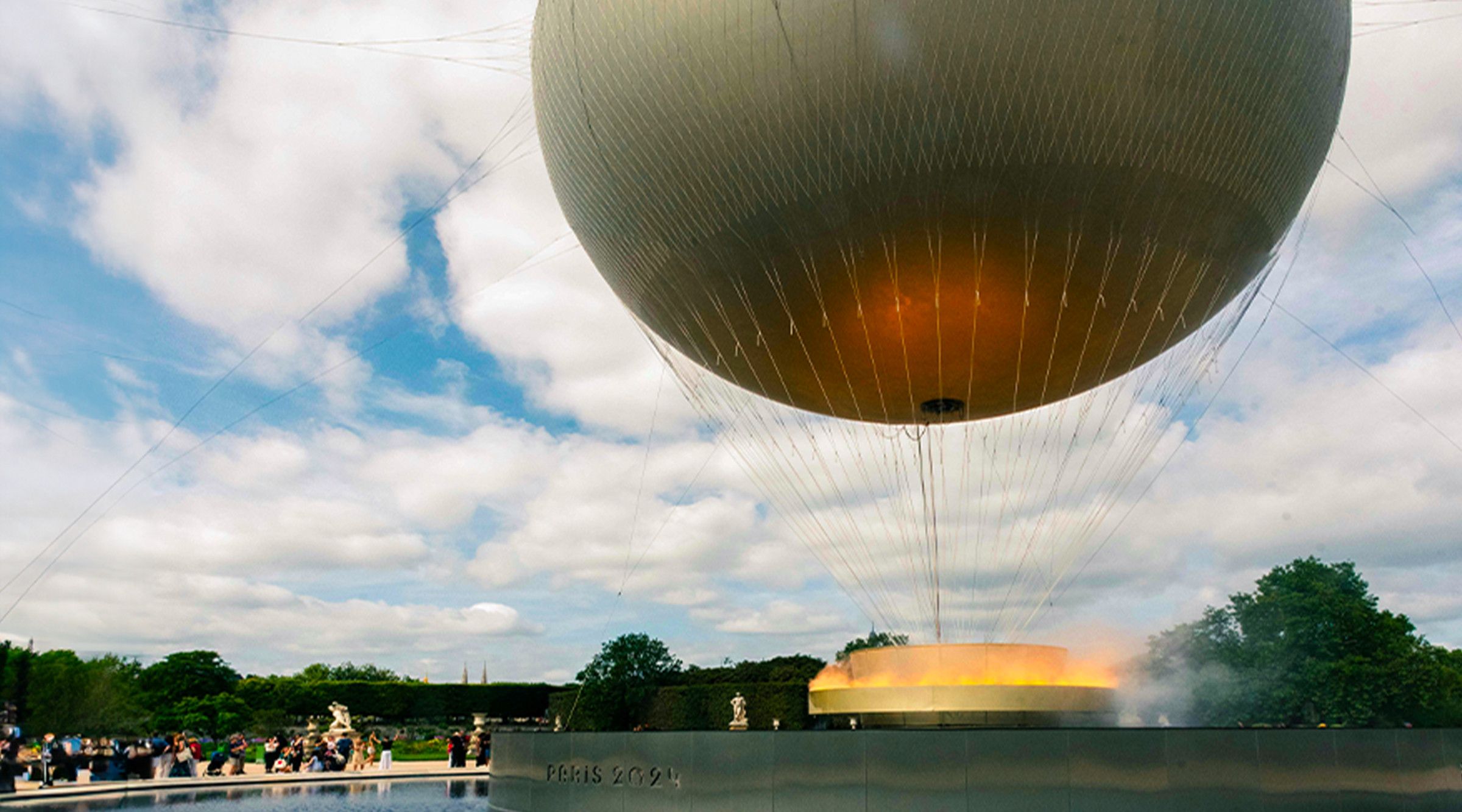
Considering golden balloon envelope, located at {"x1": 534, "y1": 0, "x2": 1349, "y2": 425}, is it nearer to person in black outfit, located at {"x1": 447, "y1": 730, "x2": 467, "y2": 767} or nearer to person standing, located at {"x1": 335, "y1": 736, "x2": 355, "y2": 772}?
person in black outfit, located at {"x1": 447, "y1": 730, "x2": 467, "y2": 767}

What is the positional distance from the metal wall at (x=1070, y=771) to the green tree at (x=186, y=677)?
3790 inches

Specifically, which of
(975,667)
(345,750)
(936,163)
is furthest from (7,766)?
(936,163)

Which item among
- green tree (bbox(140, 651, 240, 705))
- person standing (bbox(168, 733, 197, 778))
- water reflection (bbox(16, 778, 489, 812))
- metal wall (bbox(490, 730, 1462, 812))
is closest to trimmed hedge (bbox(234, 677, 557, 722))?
green tree (bbox(140, 651, 240, 705))

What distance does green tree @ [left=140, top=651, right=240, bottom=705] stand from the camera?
9194cm

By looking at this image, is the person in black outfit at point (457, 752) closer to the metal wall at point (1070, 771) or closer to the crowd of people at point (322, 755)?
the crowd of people at point (322, 755)

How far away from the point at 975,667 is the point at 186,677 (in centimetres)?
10274

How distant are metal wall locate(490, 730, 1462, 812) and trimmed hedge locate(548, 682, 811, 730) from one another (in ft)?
119

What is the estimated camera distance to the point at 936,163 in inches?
443

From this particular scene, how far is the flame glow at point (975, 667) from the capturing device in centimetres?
1249

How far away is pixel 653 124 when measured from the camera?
11992 mm

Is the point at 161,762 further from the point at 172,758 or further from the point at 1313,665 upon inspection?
the point at 1313,665

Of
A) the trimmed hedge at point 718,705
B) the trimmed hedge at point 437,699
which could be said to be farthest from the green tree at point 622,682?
the trimmed hedge at point 437,699

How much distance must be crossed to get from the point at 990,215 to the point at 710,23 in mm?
4180

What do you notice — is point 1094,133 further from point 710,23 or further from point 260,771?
point 260,771
